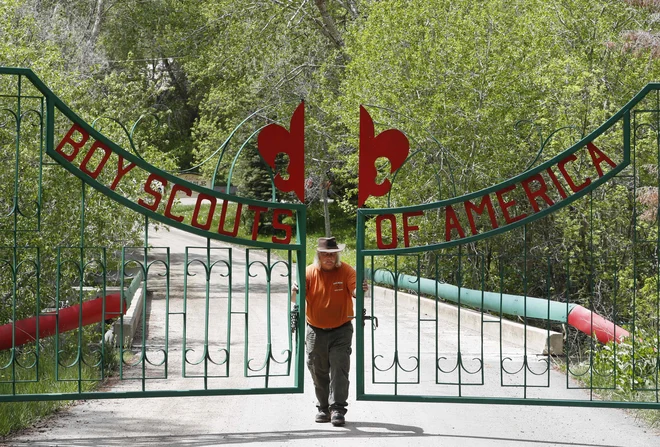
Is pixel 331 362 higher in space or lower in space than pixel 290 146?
lower

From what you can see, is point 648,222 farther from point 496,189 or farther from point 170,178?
point 170,178

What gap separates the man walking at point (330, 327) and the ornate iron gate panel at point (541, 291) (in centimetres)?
16

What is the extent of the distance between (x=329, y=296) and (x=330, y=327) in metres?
0.28

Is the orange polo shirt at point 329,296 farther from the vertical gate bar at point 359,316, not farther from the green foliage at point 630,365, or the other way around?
the green foliage at point 630,365

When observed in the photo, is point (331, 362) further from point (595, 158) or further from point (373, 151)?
point (595, 158)

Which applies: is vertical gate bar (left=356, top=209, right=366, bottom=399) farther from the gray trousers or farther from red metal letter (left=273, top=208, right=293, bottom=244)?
red metal letter (left=273, top=208, right=293, bottom=244)

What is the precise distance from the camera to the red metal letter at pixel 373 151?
8805 millimetres

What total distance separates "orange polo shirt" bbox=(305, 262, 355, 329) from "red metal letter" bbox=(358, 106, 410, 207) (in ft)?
2.30

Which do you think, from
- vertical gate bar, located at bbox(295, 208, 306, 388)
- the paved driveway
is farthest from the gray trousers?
the paved driveway

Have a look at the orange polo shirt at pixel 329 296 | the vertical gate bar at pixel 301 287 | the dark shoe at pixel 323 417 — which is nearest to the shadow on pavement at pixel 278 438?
the dark shoe at pixel 323 417

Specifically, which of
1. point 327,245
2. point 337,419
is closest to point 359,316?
point 327,245

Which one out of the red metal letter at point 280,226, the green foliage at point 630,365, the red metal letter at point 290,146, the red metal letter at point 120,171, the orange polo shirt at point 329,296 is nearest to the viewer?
the red metal letter at point 120,171

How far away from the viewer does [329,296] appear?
8766 millimetres

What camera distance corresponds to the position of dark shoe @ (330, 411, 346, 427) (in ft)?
28.4
